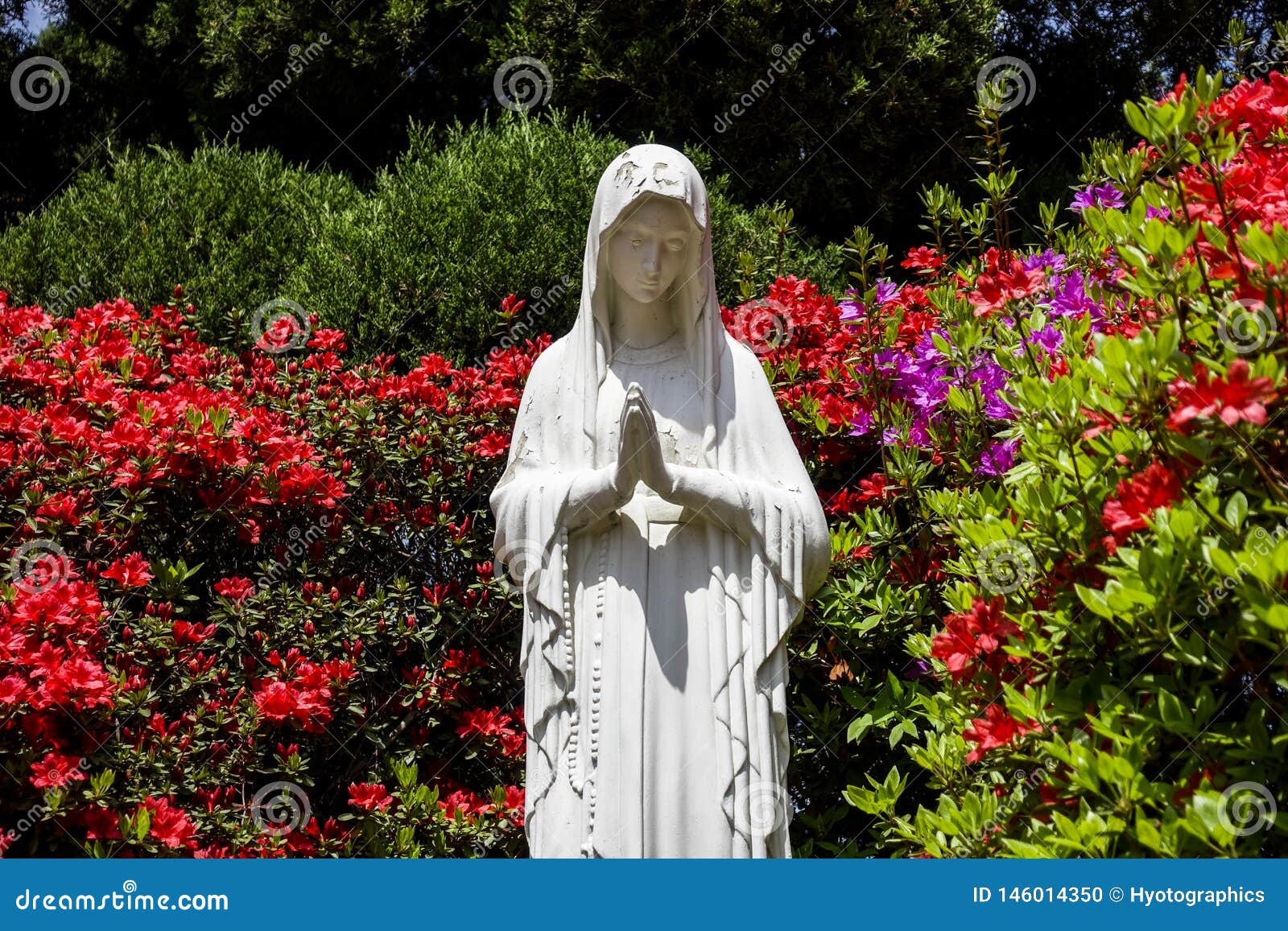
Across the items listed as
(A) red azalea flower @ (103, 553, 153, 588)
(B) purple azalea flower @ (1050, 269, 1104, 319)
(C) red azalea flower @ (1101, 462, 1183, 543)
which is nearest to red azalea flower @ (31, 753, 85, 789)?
(A) red azalea flower @ (103, 553, 153, 588)

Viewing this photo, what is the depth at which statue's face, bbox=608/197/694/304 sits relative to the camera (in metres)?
4.61

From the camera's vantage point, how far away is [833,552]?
5980 mm

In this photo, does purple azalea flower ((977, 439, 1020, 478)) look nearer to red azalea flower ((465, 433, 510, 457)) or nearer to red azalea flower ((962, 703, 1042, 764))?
red azalea flower ((962, 703, 1042, 764))

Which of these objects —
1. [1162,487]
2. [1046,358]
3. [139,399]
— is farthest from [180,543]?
[1162,487]

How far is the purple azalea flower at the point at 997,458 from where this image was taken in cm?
569

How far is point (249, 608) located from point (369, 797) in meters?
0.96

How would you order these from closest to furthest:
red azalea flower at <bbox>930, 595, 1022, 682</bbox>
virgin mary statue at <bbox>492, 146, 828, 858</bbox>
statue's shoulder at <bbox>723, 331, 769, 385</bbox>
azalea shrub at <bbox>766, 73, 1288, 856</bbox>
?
azalea shrub at <bbox>766, 73, 1288, 856</bbox> < red azalea flower at <bbox>930, 595, 1022, 682</bbox> < virgin mary statue at <bbox>492, 146, 828, 858</bbox> < statue's shoulder at <bbox>723, 331, 769, 385</bbox>

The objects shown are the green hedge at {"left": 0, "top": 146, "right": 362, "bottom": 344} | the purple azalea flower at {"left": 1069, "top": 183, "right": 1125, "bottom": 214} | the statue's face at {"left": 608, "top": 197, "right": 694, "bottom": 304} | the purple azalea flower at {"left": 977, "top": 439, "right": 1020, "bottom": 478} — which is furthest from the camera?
the green hedge at {"left": 0, "top": 146, "right": 362, "bottom": 344}

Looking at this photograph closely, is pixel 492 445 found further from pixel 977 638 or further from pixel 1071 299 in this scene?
pixel 977 638

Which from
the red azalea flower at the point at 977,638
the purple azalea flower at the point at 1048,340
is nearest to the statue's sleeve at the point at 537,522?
the red azalea flower at the point at 977,638

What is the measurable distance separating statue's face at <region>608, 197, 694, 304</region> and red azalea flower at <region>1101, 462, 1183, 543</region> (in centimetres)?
168

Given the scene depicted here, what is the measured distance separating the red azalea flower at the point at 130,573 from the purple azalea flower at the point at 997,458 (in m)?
3.38

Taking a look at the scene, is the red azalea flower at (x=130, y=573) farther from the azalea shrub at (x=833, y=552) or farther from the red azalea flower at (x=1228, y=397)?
the red azalea flower at (x=1228, y=397)

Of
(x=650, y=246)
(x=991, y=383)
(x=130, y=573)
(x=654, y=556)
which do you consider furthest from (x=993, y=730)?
(x=130, y=573)
